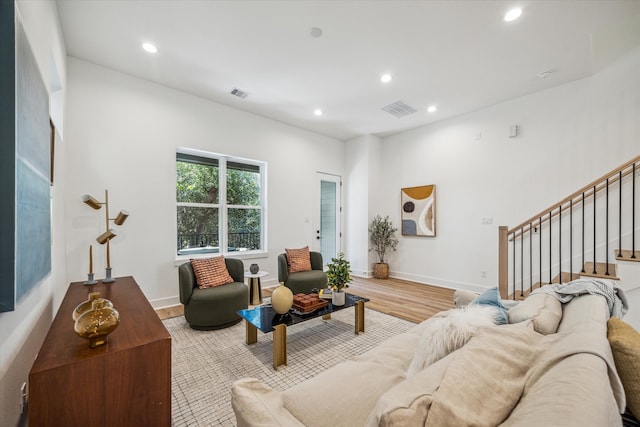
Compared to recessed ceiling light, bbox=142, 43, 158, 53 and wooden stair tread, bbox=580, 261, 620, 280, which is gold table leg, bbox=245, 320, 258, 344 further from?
wooden stair tread, bbox=580, 261, 620, 280

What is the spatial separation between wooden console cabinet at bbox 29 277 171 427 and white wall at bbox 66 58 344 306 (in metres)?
2.34

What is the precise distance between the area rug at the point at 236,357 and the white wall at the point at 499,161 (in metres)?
2.30

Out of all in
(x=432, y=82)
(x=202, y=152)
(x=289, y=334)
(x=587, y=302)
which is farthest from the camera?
(x=202, y=152)

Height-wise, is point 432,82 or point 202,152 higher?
point 432,82

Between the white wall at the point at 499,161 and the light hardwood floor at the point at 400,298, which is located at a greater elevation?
the white wall at the point at 499,161

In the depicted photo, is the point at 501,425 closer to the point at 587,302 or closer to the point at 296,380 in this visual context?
the point at 587,302

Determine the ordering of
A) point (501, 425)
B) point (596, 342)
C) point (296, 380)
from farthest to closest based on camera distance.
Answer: point (296, 380)
point (596, 342)
point (501, 425)

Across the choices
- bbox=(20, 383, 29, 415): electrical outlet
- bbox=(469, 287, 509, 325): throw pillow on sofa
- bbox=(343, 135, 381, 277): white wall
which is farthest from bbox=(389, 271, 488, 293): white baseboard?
bbox=(20, 383, 29, 415): electrical outlet

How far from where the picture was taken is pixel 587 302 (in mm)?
1431

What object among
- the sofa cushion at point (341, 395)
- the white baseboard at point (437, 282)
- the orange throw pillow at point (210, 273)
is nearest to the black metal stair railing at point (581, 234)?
the white baseboard at point (437, 282)

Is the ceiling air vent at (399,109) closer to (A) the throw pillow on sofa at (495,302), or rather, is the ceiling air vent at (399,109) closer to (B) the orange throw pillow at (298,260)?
(B) the orange throw pillow at (298,260)

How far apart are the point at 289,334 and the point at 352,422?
2.08 metres

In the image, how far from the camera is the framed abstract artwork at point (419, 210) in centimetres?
522

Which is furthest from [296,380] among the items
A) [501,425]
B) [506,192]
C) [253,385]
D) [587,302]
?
[506,192]
